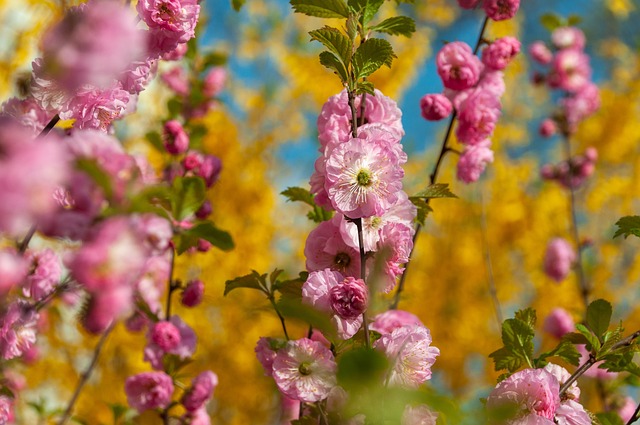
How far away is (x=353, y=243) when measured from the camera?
731 mm

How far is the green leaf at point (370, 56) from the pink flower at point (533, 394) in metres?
0.37

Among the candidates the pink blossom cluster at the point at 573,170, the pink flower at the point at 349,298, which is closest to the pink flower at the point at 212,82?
the pink blossom cluster at the point at 573,170

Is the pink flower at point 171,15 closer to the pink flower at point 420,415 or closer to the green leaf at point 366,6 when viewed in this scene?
the green leaf at point 366,6

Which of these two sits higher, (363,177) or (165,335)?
(363,177)

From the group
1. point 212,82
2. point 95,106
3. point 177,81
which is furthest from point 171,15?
point 177,81

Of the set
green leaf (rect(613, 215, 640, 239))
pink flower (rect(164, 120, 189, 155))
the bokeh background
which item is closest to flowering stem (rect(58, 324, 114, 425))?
pink flower (rect(164, 120, 189, 155))

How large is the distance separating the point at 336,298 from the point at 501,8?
67 cm

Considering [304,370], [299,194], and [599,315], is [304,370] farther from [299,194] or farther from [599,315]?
[599,315]

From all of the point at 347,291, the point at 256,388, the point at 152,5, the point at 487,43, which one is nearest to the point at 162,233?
the point at 347,291

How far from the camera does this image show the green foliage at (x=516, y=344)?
29.5 inches

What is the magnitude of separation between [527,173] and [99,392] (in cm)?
239

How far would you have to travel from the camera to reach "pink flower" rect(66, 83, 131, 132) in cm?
67

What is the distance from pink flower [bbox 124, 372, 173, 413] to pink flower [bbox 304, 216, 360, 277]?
1.65ft

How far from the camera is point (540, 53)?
2.02 metres
